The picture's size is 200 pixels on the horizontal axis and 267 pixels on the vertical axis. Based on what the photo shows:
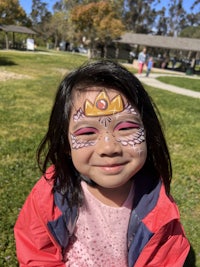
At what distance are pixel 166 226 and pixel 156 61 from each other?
39703mm

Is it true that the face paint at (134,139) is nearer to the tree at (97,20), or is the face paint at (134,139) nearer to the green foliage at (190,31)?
the tree at (97,20)

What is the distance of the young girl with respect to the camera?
1.55 m

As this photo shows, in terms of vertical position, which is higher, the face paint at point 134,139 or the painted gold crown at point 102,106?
the painted gold crown at point 102,106

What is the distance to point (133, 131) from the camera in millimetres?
1591

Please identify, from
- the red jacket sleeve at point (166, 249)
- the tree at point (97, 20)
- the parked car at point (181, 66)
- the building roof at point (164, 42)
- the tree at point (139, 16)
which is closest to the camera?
the red jacket sleeve at point (166, 249)

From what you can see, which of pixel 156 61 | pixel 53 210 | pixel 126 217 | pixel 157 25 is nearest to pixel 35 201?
pixel 53 210

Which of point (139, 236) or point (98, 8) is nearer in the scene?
point (139, 236)

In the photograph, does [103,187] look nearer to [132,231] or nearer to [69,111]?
[132,231]

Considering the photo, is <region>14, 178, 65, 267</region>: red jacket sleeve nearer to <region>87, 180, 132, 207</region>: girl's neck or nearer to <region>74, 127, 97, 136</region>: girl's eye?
<region>87, 180, 132, 207</region>: girl's neck

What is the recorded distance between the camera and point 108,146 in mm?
1492

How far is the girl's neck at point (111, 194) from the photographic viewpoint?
185cm

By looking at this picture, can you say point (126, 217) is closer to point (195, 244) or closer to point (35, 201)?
point (35, 201)

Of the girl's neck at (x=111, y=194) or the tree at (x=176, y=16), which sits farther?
the tree at (x=176, y=16)

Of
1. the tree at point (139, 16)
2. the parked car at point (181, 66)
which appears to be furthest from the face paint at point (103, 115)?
the tree at point (139, 16)
